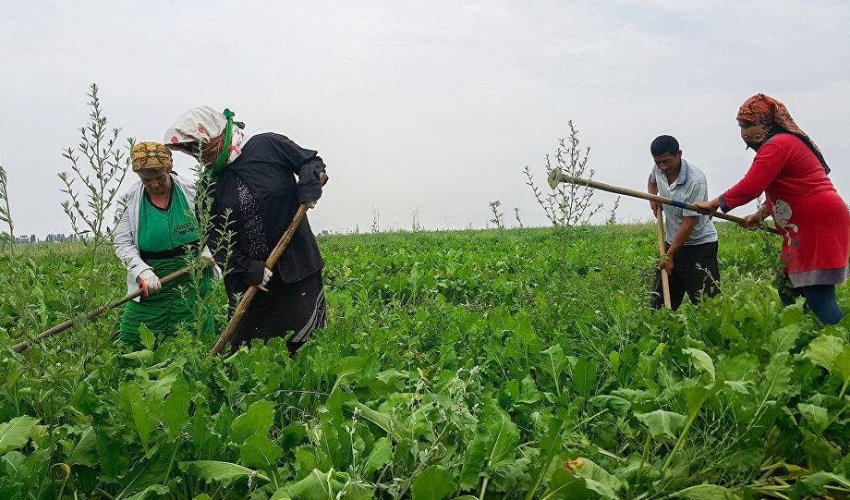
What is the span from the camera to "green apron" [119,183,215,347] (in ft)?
15.1

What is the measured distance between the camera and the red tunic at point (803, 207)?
14.8 ft

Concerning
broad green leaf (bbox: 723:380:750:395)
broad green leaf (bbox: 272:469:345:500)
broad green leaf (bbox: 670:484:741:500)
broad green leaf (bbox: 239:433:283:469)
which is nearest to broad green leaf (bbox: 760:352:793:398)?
broad green leaf (bbox: 723:380:750:395)

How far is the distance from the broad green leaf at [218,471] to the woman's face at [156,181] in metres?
2.50

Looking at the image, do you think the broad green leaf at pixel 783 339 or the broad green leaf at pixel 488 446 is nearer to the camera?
the broad green leaf at pixel 488 446

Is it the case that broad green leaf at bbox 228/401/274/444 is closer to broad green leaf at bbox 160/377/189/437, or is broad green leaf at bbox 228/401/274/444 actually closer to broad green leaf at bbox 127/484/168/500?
broad green leaf at bbox 160/377/189/437

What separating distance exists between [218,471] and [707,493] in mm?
1701

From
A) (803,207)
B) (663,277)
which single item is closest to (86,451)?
(803,207)

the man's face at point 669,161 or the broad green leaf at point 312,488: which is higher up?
the man's face at point 669,161

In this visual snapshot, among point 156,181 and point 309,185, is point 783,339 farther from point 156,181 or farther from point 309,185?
point 156,181

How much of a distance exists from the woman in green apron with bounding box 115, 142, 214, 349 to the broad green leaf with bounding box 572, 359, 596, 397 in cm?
237

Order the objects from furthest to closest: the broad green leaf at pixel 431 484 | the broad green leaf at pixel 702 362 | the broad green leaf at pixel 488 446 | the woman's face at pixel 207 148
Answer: the woman's face at pixel 207 148, the broad green leaf at pixel 702 362, the broad green leaf at pixel 488 446, the broad green leaf at pixel 431 484

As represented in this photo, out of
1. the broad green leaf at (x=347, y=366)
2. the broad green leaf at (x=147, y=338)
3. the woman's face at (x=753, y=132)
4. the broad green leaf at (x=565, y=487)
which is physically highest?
the woman's face at (x=753, y=132)

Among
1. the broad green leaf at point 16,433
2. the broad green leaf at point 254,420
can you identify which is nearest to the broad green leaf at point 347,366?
the broad green leaf at point 254,420

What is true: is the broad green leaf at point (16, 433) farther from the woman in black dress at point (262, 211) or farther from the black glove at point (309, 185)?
the black glove at point (309, 185)
